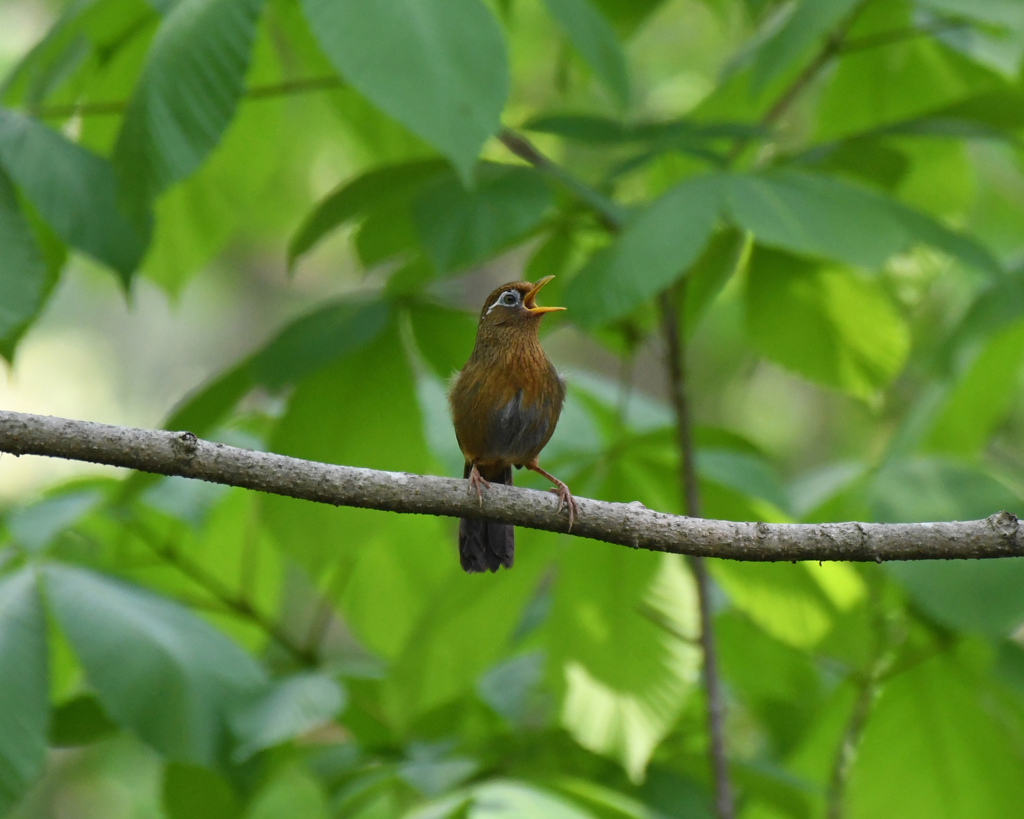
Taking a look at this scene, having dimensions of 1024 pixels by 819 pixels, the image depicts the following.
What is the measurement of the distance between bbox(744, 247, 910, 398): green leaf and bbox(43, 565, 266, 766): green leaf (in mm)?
1904

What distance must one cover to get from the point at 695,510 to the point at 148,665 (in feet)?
5.09

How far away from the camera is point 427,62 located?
6.82 feet

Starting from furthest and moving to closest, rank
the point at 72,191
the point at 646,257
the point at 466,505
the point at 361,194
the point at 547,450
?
the point at 547,450 < the point at 361,194 < the point at 72,191 < the point at 646,257 < the point at 466,505

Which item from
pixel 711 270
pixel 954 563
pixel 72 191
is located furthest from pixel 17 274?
pixel 954 563

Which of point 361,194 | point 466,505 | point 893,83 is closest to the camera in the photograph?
point 466,505

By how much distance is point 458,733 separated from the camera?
347 cm

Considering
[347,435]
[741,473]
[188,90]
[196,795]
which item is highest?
[188,90]

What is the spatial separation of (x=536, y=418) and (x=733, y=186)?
89 cm

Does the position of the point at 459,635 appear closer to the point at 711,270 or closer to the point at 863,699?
the point at 863,699

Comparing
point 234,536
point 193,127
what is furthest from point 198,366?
point 193,127

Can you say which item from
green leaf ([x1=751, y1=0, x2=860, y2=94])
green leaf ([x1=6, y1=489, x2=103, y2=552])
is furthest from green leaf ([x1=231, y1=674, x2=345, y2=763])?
green leaf ([x1=751, y1=0, x2=860, y2=94])

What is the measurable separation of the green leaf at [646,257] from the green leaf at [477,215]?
8.1 inches

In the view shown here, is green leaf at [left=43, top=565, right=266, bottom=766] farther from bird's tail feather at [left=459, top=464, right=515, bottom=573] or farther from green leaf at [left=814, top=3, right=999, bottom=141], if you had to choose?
green leaf at [left=814, top=3, right=999, bottom=141]

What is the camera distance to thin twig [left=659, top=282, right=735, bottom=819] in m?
2.91
